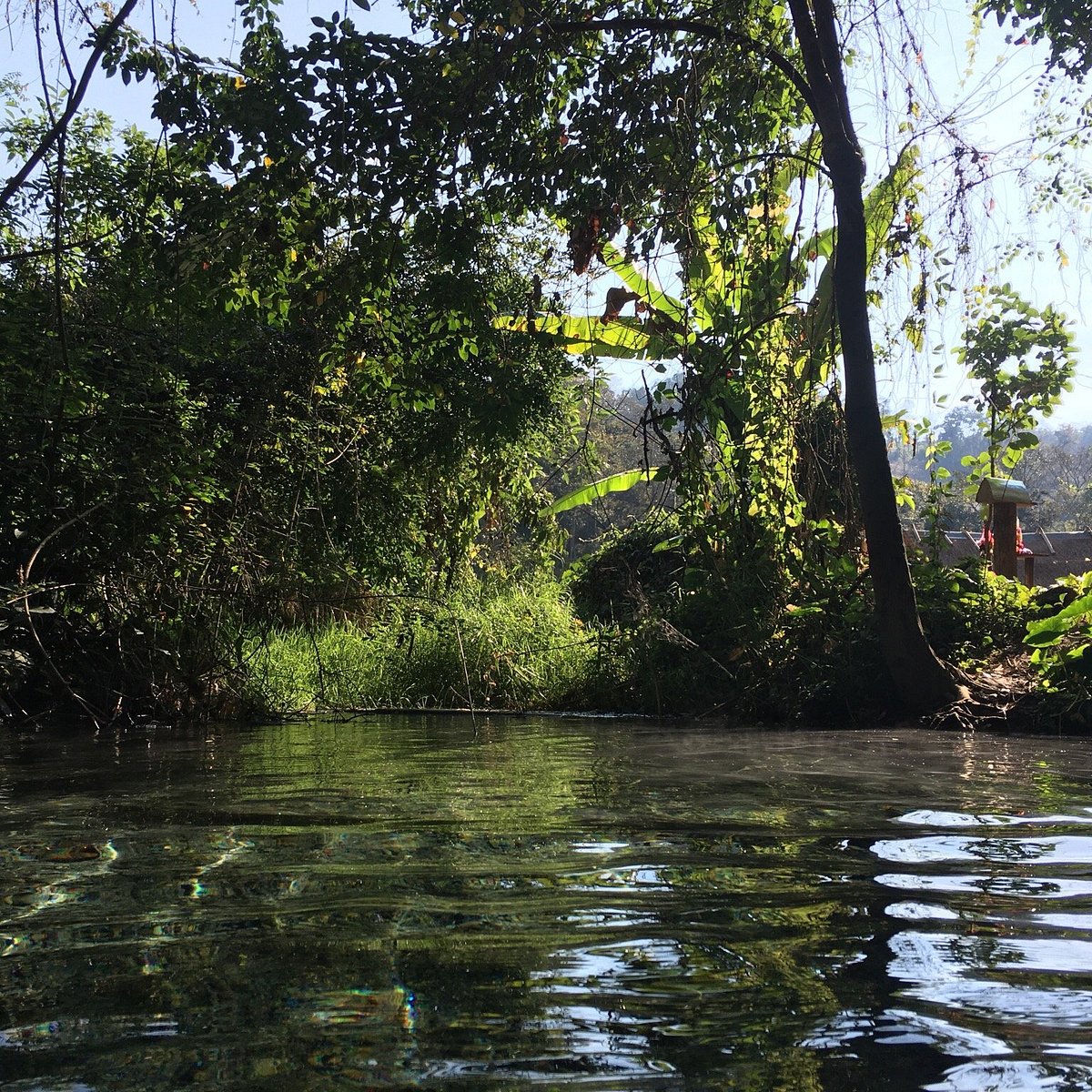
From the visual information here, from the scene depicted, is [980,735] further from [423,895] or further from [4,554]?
[4,554]

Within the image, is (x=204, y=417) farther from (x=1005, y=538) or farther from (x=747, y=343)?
(x=1005, y=538)

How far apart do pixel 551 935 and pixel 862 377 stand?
7.15 m

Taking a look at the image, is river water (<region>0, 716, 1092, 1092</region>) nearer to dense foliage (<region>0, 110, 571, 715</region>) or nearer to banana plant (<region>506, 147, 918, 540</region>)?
dense foliage (<region>0, 110, 571, 715</region>)

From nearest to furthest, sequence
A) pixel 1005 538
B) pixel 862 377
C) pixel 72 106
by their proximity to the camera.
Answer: pixel 72 106 < pixel 862 377 < pixel 1005 538

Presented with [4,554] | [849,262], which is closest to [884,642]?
[849,262]

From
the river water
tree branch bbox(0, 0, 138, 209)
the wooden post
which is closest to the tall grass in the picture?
the wooden post

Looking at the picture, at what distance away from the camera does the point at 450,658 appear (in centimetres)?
1232

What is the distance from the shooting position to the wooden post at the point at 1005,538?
1187 cm

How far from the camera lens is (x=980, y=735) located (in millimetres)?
8008

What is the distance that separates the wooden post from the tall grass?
4.21 meters

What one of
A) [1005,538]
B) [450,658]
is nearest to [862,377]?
[1005,538]

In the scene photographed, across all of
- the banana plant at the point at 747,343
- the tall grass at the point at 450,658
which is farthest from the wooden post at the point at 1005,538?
the tall grass at the point at 450,658

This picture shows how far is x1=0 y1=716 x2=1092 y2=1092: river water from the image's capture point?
1.87m

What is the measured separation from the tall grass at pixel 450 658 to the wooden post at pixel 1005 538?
4.21 metres
